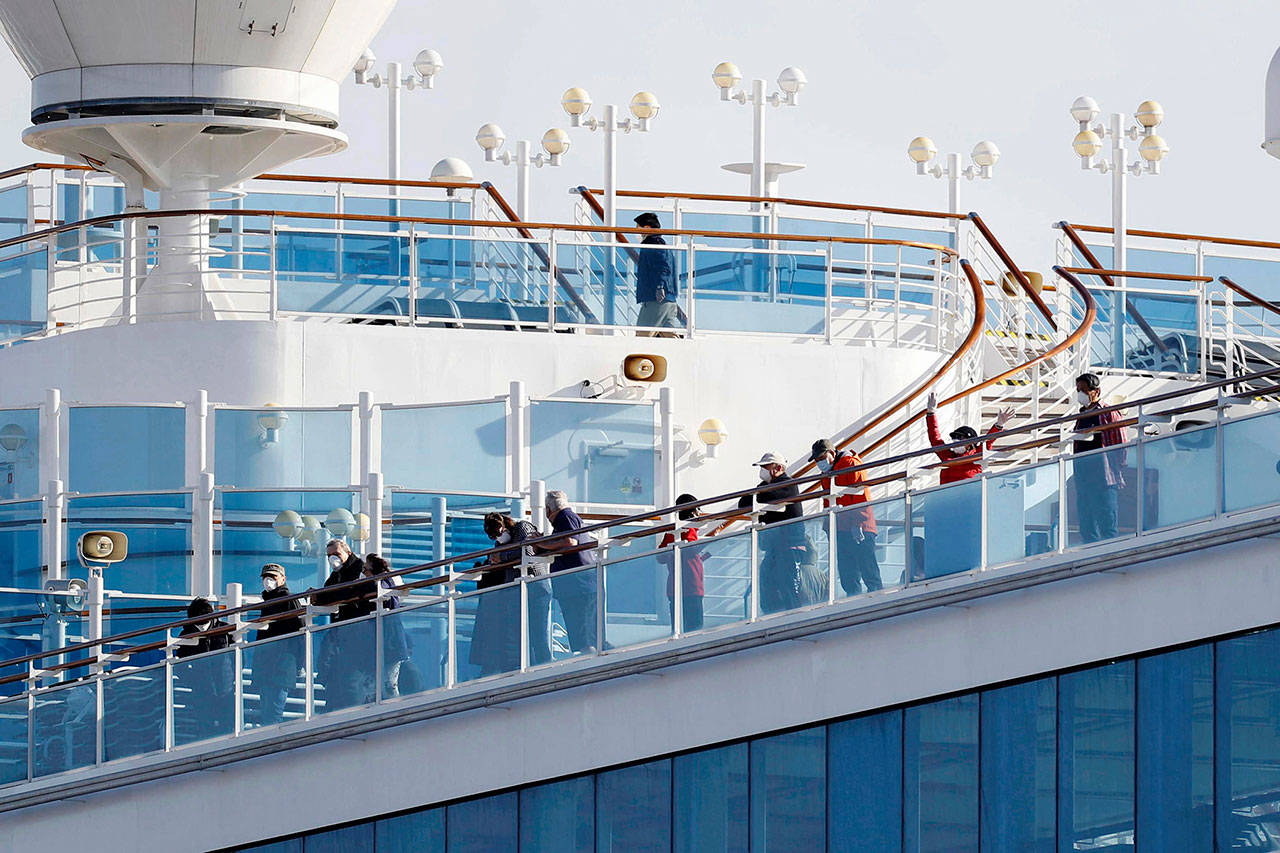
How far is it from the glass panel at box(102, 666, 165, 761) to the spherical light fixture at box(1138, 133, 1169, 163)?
1494 cm

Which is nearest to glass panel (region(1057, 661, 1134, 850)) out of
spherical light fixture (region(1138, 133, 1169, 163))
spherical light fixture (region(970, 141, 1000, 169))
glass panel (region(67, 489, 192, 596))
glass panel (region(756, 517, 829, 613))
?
glass panel (region(756, 517, 829, 613))

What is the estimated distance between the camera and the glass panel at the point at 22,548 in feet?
76.6

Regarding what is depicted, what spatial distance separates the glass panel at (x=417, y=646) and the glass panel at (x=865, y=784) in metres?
3.07

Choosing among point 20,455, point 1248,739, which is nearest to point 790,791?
point 1248,739

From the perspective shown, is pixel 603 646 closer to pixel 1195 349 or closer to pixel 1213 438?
pixel 1213 438

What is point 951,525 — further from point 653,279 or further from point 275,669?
point 653,279

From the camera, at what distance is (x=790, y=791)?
60.8 ft

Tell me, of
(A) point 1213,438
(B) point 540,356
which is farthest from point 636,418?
(A) point 1213,438

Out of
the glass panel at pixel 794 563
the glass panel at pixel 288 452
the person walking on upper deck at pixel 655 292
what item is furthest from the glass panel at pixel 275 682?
the person walking on upper deck at pixel 655 292

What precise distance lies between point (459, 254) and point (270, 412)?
3325 mm

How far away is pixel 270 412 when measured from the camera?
23672 millimetres

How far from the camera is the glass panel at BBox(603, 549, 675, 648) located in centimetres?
1873

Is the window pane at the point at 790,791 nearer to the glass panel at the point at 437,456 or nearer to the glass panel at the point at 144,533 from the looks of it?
the glass panel at the point at 437,456

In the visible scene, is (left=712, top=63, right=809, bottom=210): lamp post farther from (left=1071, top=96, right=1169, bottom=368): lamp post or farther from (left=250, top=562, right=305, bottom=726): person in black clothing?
(left=250, top=562, right=305, bottom=726): person in black clothing
